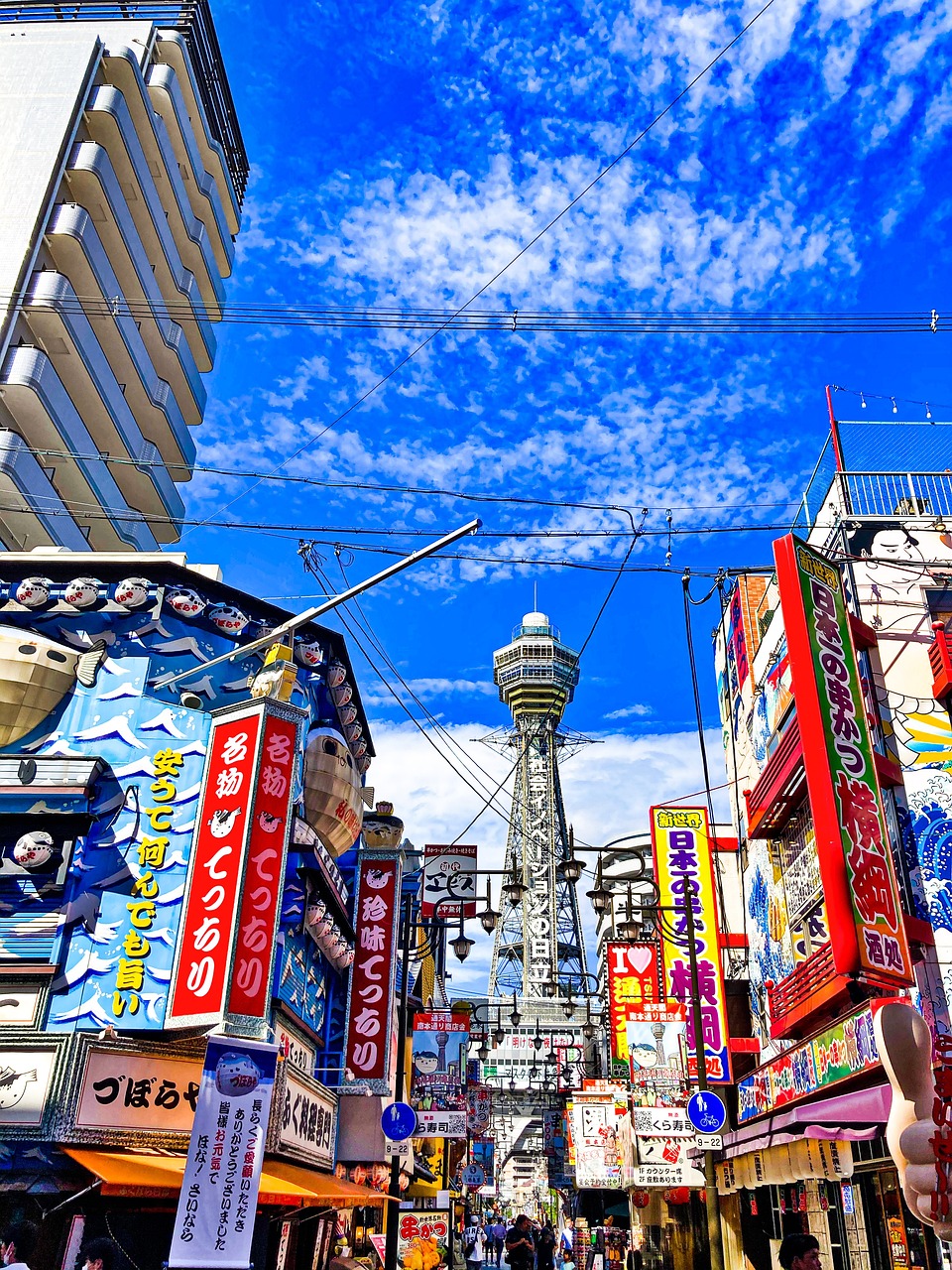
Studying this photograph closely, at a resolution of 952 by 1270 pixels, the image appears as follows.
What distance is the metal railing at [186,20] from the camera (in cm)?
3158

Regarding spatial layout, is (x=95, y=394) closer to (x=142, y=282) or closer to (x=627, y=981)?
(x=142, y=282)

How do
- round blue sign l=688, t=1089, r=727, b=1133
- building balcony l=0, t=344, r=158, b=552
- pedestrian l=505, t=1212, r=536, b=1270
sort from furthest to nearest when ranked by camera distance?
building balcony l=0, t=344, r=158, b=552 → pedestrian l=505, t=1212, r=536, b=1270 → round blue sign l=688, t=1089, r=727, b=1133

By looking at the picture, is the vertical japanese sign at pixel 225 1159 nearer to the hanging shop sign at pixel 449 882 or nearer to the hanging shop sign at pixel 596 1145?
the hanging shop sign at pixel 449 882

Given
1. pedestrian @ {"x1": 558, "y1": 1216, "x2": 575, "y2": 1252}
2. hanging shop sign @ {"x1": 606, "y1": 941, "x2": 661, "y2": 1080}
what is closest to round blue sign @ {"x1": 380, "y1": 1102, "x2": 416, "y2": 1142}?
hanging shop sign @ {"x1": 606, "y1": 941, "x2": 661, "y2": 1080}

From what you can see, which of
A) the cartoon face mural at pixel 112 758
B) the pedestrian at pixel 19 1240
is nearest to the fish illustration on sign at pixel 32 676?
the cartoon face mural at pixel 112 758

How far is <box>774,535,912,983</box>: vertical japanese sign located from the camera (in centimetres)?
1238

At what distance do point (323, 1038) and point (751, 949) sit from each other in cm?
1003

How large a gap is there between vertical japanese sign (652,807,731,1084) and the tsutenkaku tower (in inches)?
3931

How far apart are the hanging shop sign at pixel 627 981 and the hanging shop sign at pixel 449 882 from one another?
894cm

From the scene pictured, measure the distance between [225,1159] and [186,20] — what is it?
3485 cm

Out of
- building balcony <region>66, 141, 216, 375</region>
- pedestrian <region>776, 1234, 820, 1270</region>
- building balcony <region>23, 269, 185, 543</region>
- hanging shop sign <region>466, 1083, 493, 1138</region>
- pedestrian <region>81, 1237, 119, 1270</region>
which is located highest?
building balcony <region>66, 141, 216, 375</region>

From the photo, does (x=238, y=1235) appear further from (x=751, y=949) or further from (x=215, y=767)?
(x=751, y=949)

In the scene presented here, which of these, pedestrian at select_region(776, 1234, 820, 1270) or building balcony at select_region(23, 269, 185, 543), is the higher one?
building balcony at select_region(23, 269, 185, 543)

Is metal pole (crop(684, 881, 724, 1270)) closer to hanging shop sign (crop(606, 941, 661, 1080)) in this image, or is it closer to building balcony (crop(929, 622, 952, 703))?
building balcony (crop(929, 622, 952, 703))
